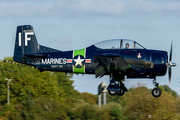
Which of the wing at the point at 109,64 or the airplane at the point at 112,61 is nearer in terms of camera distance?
the wing at the point at 109,64

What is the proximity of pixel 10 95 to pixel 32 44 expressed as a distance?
24756 millimetres

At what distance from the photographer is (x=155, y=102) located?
1393 inches

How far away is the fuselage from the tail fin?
36.9 inches

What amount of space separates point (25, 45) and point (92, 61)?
4.55 metres

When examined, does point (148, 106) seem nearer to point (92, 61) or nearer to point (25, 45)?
→ point (92, 61)

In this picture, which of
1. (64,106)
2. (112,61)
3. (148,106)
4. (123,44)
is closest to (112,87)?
(112,61)

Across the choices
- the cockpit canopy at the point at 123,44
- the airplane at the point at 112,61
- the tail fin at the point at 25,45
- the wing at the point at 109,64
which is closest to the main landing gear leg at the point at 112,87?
the airplane at the point at 112,61

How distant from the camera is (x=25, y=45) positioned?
18875mm

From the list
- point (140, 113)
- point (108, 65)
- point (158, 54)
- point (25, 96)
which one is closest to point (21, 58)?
point (108, 65)

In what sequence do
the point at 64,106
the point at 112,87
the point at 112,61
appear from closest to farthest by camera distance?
the point at 112,61 → the point at 112,87 → the point at 64,106

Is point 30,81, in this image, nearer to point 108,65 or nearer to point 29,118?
point 29,118

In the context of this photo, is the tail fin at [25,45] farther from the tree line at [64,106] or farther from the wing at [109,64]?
the tree line at [64,106]

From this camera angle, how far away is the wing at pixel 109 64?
15516mm

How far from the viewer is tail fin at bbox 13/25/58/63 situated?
18500mm
